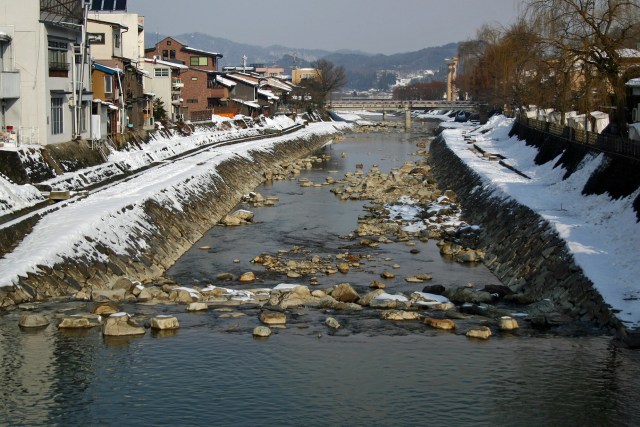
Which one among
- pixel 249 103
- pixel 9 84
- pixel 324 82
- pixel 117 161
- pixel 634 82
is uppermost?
pixel 324 82

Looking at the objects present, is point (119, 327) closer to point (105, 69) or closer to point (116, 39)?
point (105, 69)

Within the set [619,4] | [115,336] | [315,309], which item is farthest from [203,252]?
[619,4]

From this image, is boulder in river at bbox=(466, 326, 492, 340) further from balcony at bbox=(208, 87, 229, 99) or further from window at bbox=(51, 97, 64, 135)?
balcony at bbox=(208, 87, 229, 99)

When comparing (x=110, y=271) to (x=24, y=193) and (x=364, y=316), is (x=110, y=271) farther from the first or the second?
(x=364, y=316)

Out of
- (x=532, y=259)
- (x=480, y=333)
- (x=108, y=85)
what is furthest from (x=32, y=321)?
(x=108, y=85)

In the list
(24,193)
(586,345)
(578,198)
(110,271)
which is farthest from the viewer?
(578,198)

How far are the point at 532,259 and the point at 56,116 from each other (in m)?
22.6

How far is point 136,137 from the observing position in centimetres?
5016

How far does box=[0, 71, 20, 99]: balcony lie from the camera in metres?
34.5

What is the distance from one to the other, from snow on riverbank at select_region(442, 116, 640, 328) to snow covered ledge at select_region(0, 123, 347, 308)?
13.3 metres

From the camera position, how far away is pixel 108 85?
47562mm

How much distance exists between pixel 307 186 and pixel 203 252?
22.2 metres

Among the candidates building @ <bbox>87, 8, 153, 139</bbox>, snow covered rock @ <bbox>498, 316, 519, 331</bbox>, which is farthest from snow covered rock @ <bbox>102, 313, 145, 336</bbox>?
building @ <bbox>87, 8, 153, 139</bbox>

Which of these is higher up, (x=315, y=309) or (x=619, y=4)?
(x=619, y=4)
